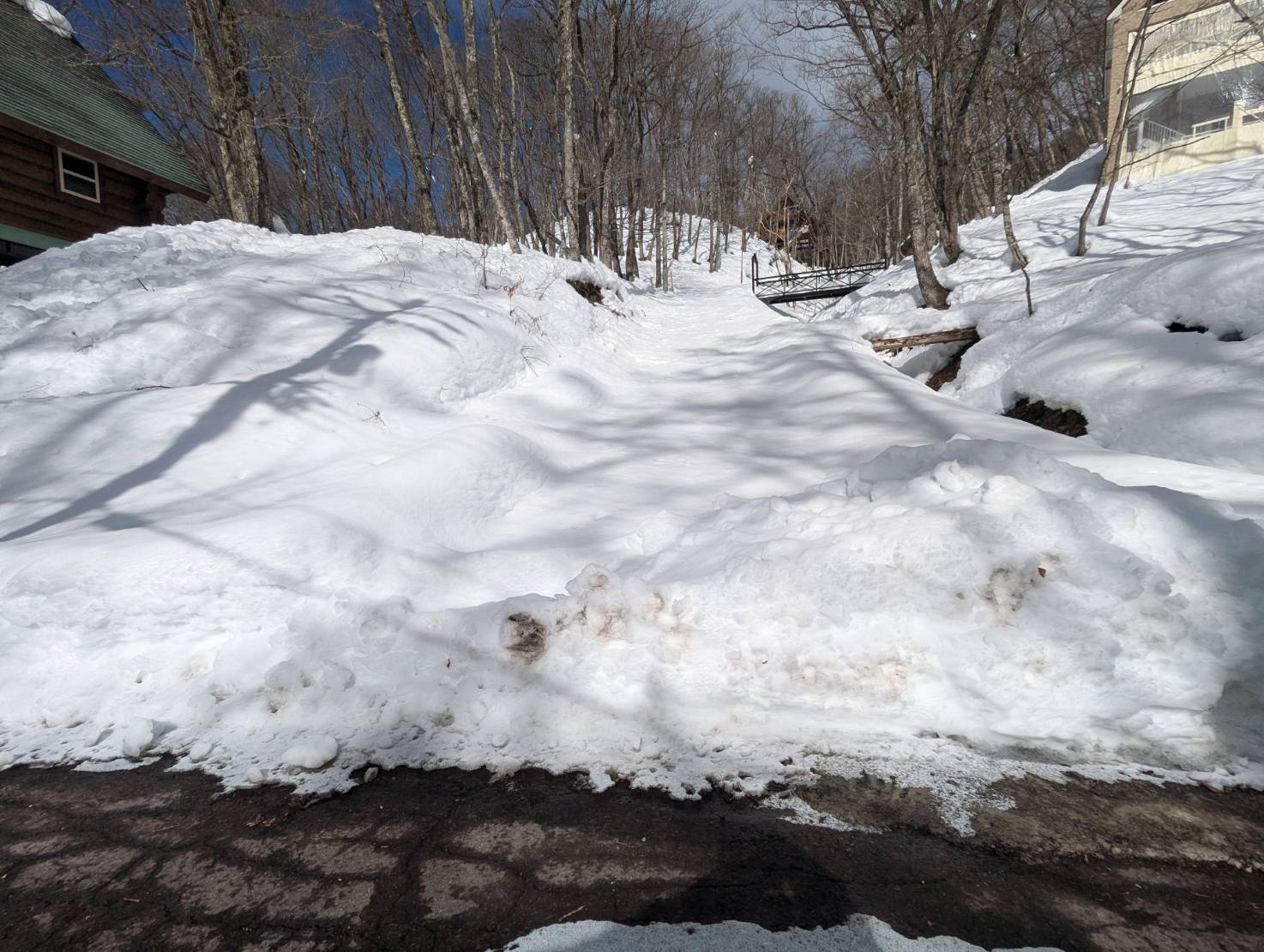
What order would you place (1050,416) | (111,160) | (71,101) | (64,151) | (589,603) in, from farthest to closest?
(71,101)
(111,160)
(64,151)
(1050,416)
(589,603)

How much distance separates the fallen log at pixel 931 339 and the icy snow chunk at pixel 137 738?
772 cm

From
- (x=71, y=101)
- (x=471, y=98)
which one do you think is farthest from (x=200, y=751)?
(x=71, y=101)

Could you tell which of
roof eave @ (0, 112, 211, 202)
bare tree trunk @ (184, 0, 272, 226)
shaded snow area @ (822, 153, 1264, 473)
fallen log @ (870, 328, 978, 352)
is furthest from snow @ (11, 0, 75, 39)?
fallen log @ (870, 328, 978, 352)

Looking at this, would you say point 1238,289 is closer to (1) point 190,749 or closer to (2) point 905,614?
(2) point 905,614

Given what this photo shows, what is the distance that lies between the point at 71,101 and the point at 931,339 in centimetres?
1706

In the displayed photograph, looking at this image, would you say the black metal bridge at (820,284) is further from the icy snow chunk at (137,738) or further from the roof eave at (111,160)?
the icy snow chunk at (137,738)

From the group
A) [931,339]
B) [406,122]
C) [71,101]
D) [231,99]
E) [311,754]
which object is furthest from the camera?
[406,122]

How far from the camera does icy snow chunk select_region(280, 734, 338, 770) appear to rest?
1737mm

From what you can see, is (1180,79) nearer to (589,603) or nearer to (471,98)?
(471,98)

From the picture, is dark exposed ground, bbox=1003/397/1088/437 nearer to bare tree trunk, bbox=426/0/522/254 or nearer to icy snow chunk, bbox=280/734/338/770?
icy snow chunk, bbox=280/734/338/770

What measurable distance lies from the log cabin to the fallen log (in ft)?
44.4

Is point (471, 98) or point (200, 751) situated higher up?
point (471, 98)

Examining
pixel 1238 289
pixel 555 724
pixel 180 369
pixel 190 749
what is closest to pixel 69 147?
pixel 180 369

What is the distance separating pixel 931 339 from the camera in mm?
7008
